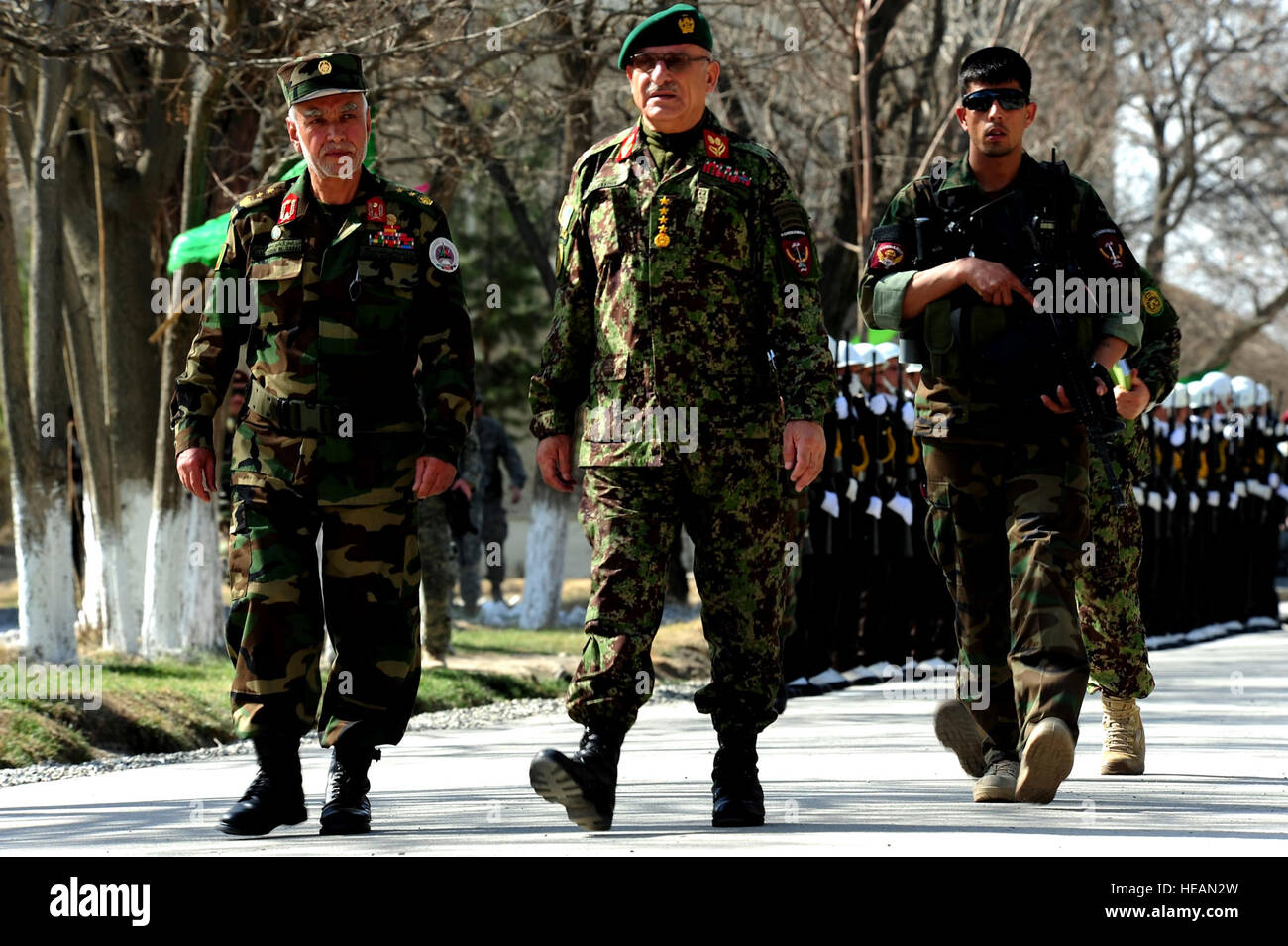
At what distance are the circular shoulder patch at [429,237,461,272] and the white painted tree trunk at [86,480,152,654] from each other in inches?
316

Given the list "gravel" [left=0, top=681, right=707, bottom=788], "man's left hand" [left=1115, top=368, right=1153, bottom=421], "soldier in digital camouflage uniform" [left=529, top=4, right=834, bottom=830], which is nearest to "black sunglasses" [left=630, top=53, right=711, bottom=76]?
"soldier in digital camouflage uniform" [left=529, top=4, right=834, bottom=830]

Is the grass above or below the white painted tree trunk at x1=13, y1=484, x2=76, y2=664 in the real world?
below

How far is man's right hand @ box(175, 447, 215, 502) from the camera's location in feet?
19.7

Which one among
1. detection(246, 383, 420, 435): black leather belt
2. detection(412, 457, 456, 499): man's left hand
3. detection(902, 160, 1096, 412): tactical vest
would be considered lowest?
detection(412, 457, 456, 499): man's left hand

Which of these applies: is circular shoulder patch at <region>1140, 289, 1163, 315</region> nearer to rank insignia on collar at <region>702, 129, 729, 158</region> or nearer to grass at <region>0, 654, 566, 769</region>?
rank insignia on collar at <region>702, 129, 729, 158</region>

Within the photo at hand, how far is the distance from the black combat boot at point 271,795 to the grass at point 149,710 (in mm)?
3055

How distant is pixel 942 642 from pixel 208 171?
5.78 metres

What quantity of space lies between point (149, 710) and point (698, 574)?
4.60 metres

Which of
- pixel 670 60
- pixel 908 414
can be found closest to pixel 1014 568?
pixel 670 60

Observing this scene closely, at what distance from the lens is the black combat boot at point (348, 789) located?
225 inches

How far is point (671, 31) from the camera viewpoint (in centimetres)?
577

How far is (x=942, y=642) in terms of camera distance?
14680 millimetres

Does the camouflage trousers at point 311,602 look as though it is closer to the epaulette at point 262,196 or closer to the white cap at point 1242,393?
the epaulette at point 262,196

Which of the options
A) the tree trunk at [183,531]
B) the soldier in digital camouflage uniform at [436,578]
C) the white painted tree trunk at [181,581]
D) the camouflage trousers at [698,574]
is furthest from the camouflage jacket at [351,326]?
the white painted tree trunk at [181,581]
